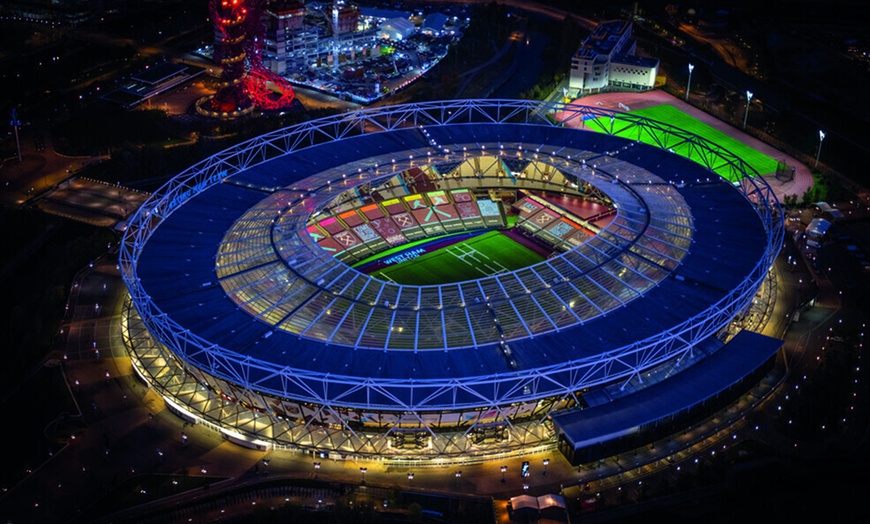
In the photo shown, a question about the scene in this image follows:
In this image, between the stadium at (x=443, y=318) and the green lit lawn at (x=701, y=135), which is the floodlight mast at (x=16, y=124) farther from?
the green lit lawn at (x=701, y=135)

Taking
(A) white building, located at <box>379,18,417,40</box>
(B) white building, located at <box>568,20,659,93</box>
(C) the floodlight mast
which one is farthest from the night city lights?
(A) white building, located at <box>379,18,417,40</box>

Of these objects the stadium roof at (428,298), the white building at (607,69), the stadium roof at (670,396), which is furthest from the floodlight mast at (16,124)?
the stadium roof at (670,396)

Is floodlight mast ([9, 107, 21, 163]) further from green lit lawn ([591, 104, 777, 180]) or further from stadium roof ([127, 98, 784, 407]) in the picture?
green lit lawn ([591, 104, 777, 180])

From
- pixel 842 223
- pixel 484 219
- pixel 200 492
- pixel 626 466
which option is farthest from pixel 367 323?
pixel 842 223

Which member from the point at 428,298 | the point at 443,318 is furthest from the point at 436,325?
the point at 428,298

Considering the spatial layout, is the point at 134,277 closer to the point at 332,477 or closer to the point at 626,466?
the point at 332,477

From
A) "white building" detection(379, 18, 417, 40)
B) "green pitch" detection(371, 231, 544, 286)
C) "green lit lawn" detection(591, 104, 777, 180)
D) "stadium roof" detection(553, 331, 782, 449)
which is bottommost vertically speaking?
"green pitch" detection(371, 231, 544, 286)

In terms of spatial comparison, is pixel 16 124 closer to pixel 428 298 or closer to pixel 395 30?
pixel 428 298
